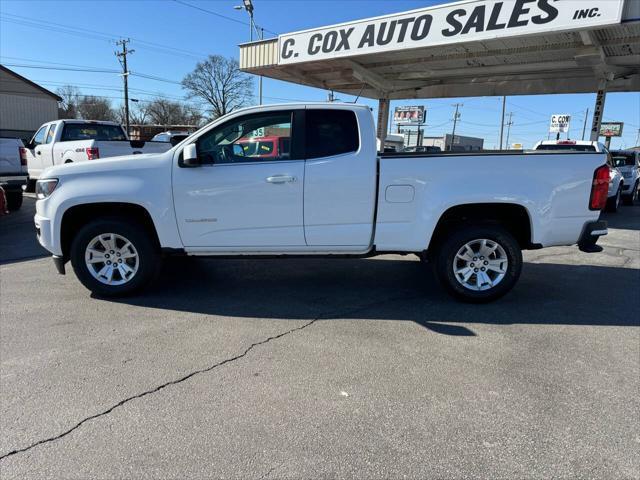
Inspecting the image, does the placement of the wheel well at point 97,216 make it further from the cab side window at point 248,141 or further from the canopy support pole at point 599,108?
the canopy support pole at point 599,108

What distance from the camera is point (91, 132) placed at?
12000mm

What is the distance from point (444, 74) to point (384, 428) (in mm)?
13185

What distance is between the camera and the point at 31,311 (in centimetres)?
460

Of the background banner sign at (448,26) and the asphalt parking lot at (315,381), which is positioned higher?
the background banner sign at (448,26)

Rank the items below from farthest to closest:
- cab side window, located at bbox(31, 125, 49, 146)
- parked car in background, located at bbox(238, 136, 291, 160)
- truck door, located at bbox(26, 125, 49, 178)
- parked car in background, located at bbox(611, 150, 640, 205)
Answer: parked car in background, located at bbox(611, 150, 640, 205), cab side window, located at bbox(31, 125, 49, 146), truck door, located at bbox(26, 125, 49, 178), parked car in background, located at bbox(238, 136, 291, 160)

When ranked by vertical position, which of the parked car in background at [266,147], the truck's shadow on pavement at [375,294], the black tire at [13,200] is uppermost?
the parked car in background at [266,147]

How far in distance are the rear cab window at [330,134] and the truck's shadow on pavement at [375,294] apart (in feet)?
5.45

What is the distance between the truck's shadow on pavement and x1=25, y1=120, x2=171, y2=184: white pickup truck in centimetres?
494

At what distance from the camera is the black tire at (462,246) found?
15.6 ft

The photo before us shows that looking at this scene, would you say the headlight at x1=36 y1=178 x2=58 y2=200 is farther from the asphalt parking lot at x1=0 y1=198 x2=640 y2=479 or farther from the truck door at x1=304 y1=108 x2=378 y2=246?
the truck door at x1=304 y1=108 x2=378 y2=246

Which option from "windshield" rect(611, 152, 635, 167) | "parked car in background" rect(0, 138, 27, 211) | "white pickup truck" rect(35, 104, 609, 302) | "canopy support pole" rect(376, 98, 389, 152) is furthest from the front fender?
"windshield" rect(611, 152, 635, 167)

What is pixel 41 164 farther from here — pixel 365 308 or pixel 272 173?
pixel 365 308

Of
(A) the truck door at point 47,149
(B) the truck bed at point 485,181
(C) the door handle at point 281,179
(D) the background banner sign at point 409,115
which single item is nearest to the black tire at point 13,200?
(A) the truck door at point 47,149

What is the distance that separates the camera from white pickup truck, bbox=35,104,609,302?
15.1 feet
